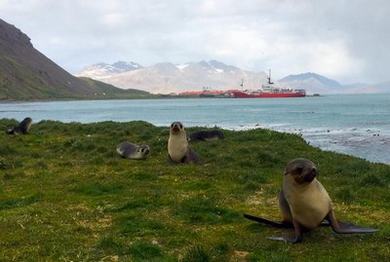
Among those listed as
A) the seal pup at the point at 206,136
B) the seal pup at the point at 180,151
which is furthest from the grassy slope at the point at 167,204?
the seal pup at the point at 206,136

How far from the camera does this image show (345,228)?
426 inches

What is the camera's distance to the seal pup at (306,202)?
10633 mm

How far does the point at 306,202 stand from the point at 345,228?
36.6 inches

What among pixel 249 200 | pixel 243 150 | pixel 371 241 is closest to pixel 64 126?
pixel 243 150

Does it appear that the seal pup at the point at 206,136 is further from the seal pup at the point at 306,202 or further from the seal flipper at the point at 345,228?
the seal flipper at the point at 345,228

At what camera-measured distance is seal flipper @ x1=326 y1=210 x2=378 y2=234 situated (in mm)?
10641

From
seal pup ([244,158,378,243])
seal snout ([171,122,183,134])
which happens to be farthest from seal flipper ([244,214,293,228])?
seal snout ([171,122,183,134])

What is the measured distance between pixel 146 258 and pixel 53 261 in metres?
1.58

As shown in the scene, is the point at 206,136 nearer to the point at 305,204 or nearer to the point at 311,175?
the point at 305,204

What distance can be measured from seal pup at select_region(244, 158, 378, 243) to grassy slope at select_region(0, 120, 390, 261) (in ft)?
0.67

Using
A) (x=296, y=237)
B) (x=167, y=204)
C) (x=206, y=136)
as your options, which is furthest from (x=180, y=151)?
(x=296, y=237)

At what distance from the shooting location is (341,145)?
123 ft

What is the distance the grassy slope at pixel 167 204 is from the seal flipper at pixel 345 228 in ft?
0.45

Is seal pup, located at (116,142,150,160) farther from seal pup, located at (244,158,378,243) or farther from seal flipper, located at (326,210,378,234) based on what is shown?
seal flipper, located at (326,210,378,234)
